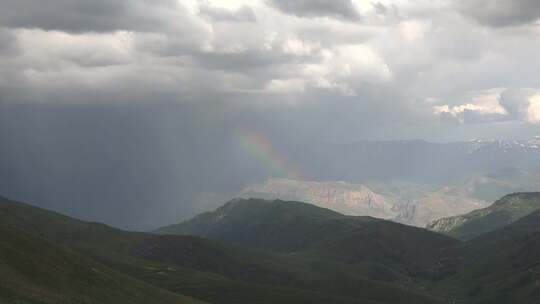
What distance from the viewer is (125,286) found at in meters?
120

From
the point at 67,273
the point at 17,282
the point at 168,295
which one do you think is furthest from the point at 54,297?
the point at 168,295

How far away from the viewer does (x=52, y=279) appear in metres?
95.9

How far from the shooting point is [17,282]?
83750mm

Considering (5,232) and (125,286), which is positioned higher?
(5,232)

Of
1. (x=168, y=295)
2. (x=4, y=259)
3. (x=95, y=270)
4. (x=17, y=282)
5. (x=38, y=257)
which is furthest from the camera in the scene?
(x=168, y=295)

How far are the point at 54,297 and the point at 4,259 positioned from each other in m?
12.7

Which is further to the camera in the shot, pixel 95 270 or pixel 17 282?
pixel 95 270

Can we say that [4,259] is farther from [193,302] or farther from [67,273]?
[193,302]

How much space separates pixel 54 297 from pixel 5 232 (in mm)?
28605

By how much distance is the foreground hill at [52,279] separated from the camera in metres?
82.4

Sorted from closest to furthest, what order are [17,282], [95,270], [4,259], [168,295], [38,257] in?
1. [17,282]
2. [4,259]
3. [38,257]
4. [95,270]
5. [168,295]

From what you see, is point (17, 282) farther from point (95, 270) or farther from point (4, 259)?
point (95, 270)

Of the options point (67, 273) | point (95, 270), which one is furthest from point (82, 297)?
point (95, 270)

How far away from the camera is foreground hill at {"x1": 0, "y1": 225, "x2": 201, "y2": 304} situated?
82438mm
